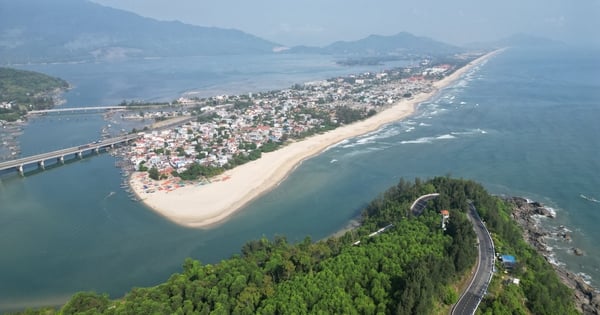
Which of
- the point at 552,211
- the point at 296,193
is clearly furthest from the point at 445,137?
the point at 296,193

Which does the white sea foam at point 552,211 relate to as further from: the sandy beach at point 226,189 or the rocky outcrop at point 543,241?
the sandy beach at point 226,189

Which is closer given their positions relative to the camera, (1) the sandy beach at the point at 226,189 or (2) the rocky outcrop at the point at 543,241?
(2) the rocky outcrop at the point at 543,241

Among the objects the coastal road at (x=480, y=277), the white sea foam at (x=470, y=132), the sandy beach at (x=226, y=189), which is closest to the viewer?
the coastal road at (x=480, y=277)

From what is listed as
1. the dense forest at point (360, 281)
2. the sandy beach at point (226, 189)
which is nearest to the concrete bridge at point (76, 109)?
the sandy beach at point (226, 189)

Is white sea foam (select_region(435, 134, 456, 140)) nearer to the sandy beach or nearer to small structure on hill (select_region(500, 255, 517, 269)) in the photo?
the sandy beach

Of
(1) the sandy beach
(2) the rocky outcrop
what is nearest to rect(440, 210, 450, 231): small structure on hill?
(2) the rocky outcrop
